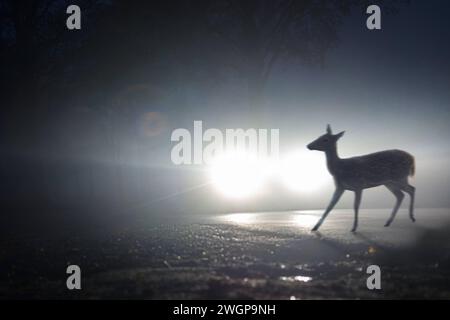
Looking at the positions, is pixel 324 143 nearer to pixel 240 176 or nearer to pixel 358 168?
pixel 358 168

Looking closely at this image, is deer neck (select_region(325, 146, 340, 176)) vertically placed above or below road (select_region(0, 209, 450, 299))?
above

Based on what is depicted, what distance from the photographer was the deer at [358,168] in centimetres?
1300

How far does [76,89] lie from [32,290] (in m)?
27.0

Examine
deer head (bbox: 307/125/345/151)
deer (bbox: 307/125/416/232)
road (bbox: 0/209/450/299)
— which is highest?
deer head (bbox: 307/125/345/151)

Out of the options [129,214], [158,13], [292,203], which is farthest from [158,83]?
[129,214]

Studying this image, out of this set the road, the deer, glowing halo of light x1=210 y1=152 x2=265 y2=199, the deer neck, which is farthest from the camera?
glowing halo of light x1=210 y1=152 x2=265 y2=199

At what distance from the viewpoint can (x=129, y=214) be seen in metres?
19.8

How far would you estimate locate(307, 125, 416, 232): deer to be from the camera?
512 inches

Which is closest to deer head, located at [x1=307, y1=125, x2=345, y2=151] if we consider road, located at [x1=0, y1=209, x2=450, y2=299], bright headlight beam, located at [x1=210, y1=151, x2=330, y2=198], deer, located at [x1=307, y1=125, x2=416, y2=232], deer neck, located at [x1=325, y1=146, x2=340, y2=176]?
deer, located at [x1=307, y1=125, x2=416, y2=232]

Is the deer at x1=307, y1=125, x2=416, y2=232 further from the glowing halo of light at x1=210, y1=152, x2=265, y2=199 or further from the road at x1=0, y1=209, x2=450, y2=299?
the glowing halo of light at x1=210, y1=152, x2=265, y2=199

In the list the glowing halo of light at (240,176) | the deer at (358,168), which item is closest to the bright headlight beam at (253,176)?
the glowing halo of light at (240,176)

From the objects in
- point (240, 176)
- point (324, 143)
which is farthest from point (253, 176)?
point (324, 143)

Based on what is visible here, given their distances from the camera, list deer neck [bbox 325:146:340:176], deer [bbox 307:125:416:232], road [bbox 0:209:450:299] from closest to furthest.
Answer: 1. road [bbox 0:209:450:299]
2. deer [bbox 307:125:416:232]
3. deer neck [bbox 325:146:340:176]
